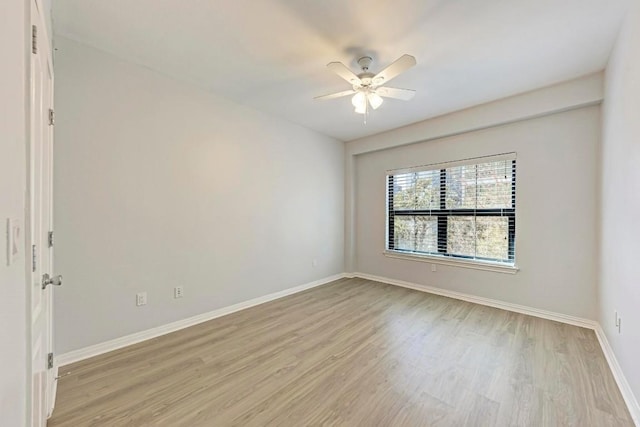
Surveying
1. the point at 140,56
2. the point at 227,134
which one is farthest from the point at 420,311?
the point at 140,56

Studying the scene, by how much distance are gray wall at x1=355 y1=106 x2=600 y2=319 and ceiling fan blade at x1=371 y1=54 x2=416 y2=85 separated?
2064 millimetres

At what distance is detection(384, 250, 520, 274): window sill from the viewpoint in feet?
11.4

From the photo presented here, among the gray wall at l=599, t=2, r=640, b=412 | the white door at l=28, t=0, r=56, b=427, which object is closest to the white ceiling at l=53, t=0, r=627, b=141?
the gray wall at l=599, t=2, r=640, b=412

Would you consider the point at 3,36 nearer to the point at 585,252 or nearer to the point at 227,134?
the point at 227,134

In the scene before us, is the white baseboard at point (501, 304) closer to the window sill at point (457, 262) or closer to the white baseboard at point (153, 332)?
the window sill at point (457, 262)

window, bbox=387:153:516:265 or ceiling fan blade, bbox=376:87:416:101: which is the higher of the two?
ceiling fan blade, bbox=376:87:416:101

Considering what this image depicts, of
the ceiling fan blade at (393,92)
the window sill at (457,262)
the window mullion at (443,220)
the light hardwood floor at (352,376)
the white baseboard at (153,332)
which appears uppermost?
the ceiling fan blade at (393,92)

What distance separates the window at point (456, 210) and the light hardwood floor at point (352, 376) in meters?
1.03

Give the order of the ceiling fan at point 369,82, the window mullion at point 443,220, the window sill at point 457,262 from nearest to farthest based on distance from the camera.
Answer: the ceiling fan at point 369,82
the window sill at point 457,262
the window mullion at point 443,220

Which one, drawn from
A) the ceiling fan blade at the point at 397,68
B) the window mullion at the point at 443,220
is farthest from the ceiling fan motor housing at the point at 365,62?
the window mullion at the point at 443,220

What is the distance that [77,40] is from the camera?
88.0 inches

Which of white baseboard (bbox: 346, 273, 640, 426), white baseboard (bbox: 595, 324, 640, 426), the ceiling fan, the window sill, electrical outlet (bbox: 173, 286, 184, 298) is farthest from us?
the window sill

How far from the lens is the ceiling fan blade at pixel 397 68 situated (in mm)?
2031

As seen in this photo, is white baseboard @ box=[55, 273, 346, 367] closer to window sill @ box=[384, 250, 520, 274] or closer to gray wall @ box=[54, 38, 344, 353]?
gray wall @ box=[54, 38, 344, 353]
